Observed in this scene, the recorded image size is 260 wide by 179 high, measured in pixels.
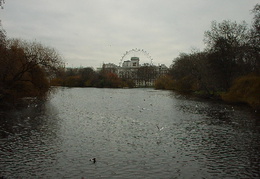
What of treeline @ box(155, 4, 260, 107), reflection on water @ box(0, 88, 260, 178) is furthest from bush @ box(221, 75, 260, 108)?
reflection on water @ box(0, 88, 260, 178)

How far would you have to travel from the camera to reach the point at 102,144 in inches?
683

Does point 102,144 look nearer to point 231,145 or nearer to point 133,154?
point 133,154

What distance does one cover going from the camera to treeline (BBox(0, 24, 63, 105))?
3444cm

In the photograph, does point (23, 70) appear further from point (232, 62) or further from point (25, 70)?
point (232, 62)

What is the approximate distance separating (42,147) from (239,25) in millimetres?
53513

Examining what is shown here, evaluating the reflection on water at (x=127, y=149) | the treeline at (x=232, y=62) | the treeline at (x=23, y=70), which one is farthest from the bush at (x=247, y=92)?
the treeline at (x=23, y=70)

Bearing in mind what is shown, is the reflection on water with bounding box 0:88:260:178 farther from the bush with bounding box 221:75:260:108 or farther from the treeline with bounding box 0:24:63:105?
the bush with bounding box 221:75:260:108

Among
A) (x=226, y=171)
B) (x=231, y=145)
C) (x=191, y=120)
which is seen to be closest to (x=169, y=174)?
(x=226, y=171)

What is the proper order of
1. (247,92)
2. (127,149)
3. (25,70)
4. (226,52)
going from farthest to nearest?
(226,52) < (247,92) < (25,70) < (127,149)

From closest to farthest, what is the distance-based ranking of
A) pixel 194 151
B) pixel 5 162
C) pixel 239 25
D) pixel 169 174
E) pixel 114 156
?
1. pixel 169 174
2. pixel 5 162
3. pixel 114 156
4. pixel 194 151
5. pixel 239 25

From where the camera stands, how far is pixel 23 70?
38.2m

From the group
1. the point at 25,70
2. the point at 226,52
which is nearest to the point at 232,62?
the point at 226,52

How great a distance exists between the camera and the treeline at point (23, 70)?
34438 mm

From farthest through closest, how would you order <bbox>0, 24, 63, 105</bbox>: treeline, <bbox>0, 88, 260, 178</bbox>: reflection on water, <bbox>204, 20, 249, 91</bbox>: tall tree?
<bbox>204, 20, 249, 91</bbox>: tall tree
<bbox>0, 24, 63, 105</bbox>: treeline
<bbox>0, 88, 260, 178</bbox>: reflection on water
